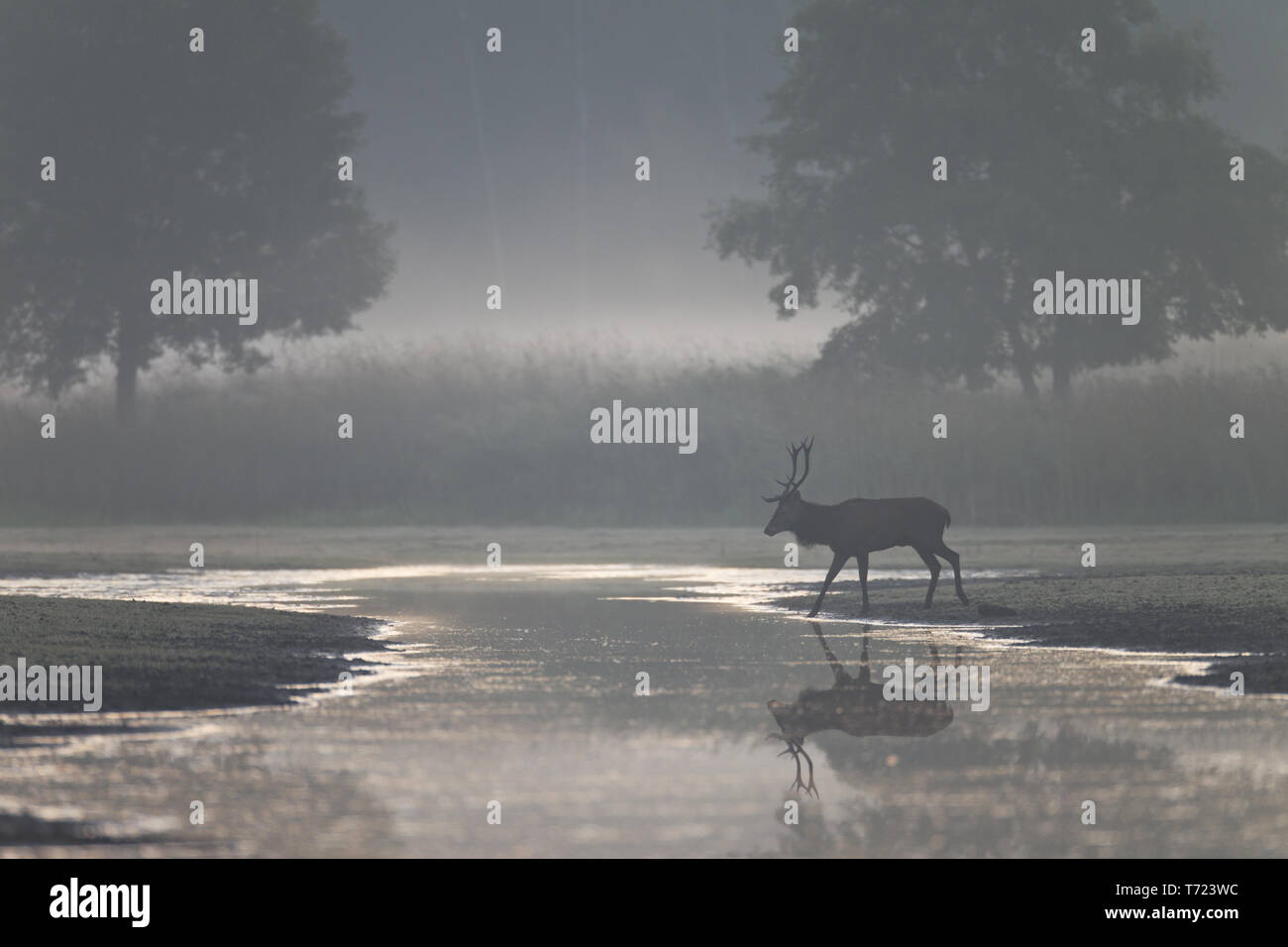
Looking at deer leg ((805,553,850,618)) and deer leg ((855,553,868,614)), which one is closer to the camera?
deer leg ((805,553,850,618))

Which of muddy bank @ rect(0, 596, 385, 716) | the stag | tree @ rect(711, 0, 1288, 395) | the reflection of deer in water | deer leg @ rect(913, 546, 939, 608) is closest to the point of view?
the reflection of deer in water

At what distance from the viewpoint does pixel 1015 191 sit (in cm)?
4356

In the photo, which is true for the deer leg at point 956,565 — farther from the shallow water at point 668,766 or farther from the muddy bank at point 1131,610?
the shallow water at point 668,766

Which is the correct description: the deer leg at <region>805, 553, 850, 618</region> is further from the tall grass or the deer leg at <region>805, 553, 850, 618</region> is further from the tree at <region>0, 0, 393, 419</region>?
the tree at <region>0, 0, 393, 419</region>

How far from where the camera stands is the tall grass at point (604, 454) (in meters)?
36.5

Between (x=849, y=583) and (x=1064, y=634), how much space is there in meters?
7.40

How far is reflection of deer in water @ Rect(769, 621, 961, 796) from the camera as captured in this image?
36.8ft

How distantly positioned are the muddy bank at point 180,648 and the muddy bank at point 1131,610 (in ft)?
19.7

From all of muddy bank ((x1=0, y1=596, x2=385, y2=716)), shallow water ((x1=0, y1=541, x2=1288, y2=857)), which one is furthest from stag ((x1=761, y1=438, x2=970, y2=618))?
muddy bank ((x1=0, y1=596, x2=385, y2=716))

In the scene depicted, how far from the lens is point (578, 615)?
65.0 feet

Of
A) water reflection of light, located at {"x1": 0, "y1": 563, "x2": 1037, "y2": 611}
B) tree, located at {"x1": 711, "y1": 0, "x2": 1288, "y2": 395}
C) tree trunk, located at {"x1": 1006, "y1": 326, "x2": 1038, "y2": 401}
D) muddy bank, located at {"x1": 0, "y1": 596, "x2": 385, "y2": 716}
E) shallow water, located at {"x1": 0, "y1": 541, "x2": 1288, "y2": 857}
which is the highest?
tree, located at {"x1": 711, "y1": 0, "x2": 1288, "y2": 395}

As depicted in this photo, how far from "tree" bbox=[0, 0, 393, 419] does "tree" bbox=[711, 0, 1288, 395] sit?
12.0m

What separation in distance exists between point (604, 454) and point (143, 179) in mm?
14656

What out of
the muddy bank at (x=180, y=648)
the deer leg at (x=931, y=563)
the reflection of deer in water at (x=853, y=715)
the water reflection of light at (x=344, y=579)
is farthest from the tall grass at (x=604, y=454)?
the reflection of deer in water at (x=853, y=715)
